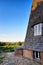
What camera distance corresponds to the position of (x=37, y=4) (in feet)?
44.8

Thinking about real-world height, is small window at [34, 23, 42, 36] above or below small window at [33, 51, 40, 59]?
above

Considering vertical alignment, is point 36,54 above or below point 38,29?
below

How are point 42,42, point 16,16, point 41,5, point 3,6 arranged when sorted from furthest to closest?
point 16,16, point 3,6, point 41,5, point 42,42

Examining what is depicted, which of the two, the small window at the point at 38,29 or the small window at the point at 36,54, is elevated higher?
the small window at the point at 38,29

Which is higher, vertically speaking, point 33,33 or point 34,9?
point 34,9

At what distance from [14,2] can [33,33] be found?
18.1 feet

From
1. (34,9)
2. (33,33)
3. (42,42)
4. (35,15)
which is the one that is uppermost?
(34,9)

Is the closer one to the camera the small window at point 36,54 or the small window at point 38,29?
the small window at point 36,54

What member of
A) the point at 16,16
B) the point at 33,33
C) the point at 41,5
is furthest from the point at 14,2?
the point at 33,33

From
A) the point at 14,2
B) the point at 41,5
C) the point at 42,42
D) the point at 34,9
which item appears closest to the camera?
the point at 42,42

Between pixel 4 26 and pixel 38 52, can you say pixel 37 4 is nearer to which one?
pixel 38 52

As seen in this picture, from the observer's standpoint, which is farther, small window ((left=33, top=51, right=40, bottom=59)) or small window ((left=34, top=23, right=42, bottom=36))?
small window ((left=34, top=23, right=42, bottom=36))

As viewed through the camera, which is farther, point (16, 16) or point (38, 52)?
point (16, 16)

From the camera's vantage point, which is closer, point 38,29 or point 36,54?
point 36,54
